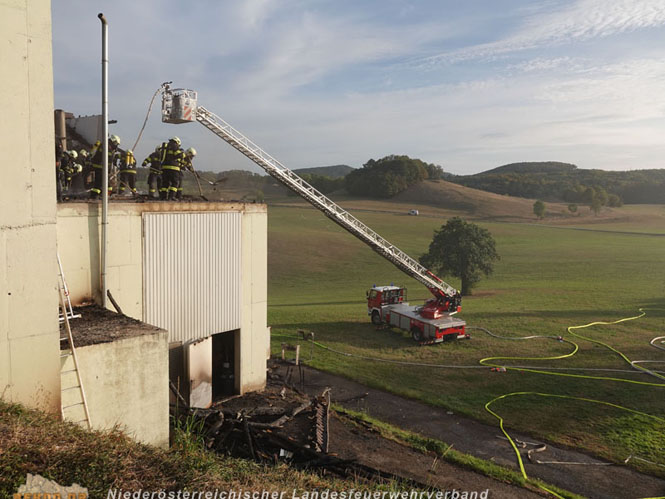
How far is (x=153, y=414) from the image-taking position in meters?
7.86

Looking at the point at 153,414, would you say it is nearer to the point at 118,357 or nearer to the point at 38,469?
the point at 118,357

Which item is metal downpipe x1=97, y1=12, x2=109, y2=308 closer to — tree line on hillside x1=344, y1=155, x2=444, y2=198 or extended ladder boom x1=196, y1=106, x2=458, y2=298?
extended ladder boom x1=196, y1=106, x2=458, y2=298

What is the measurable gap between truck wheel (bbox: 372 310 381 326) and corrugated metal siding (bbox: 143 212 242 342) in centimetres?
1121

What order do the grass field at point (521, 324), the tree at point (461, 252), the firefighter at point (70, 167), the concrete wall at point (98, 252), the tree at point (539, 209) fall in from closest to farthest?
the concrete wall at point (98, 252), the firefighter at point (70, 167), the grass field at point (521, 324), the tree at point (461, 252), the tree at point (539, 209)

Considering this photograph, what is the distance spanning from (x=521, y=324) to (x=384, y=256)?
7398mm

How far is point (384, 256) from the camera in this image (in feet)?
71.2

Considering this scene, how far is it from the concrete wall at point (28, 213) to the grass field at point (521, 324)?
34.5ft

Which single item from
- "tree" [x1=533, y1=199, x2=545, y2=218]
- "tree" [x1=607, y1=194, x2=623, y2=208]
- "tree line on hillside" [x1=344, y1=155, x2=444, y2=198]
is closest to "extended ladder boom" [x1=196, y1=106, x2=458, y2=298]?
"tree" [x1=533, y1=199, x2=545, y2=218]

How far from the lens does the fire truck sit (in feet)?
48.1

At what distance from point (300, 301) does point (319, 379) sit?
1628cm

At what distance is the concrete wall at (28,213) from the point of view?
Result: 614 centimetres

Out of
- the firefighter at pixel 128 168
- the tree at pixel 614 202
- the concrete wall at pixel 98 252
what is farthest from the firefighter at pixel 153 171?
the tree at pixel 614 202

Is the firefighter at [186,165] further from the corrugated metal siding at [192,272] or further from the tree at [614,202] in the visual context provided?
the tree at [614,202]

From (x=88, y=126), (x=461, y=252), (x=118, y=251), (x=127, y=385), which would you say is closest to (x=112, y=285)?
(x=118, y=251)
